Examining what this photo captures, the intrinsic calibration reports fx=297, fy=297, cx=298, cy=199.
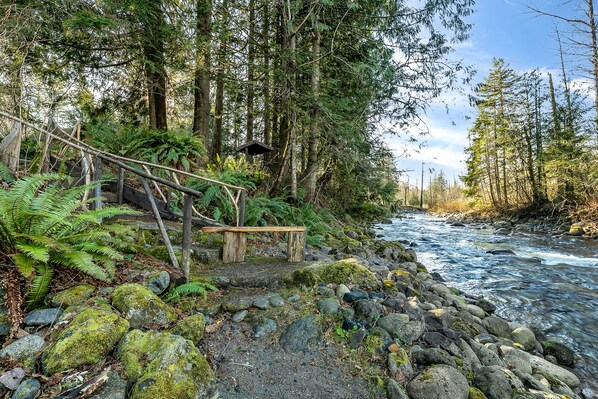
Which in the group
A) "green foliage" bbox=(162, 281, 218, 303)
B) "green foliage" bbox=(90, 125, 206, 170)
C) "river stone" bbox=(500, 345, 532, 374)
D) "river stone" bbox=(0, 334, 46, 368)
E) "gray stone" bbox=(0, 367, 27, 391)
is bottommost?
"river stone" bbox=(500, 345, 532, 374)

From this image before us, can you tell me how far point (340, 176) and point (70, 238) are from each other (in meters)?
8.86

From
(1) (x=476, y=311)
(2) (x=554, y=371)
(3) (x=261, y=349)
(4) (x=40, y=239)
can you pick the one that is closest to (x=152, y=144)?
(4) (x=40, y=239)

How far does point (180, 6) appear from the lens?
7754 millimetres

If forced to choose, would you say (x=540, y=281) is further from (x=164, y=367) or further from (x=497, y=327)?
(x=164, y=367)

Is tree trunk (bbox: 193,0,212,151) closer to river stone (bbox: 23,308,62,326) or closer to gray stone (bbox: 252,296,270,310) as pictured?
gray stone (bbox: 252,296,270,310)

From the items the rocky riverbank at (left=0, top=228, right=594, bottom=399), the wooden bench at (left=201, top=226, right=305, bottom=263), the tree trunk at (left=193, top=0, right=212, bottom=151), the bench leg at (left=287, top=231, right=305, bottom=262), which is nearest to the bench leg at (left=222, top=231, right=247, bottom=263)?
the wooden bench at (left=201, top=226, right=305, bottom=263)

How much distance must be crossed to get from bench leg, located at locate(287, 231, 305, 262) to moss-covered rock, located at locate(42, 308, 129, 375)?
2.83m

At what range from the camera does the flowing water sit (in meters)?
4.55

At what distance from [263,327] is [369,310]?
1078 millimetres

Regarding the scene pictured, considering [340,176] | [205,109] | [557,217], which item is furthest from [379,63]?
[557,217]

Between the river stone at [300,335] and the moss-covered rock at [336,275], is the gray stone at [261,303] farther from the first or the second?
the moss-covered rock at [336,275]

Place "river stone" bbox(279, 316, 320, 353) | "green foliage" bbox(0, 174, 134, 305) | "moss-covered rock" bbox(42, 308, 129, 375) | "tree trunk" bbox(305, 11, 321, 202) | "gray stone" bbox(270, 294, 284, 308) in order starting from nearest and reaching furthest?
1. "moss-covered rock" bbox(42, 308, 129, 375)
2. "green foliage" bbox(0, 174, 134, 305)
3. "river stone" bbox(279, 316, 320, 353)
4. "gray stone" bbox(270, 294, 284, 308)
5. "tree trunk" bbox(305, 11, 321, 202)

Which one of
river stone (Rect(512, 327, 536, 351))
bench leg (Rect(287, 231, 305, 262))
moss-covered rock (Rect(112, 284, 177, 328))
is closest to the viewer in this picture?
moss-covered rock (Rect(112, 284, 177, 328))

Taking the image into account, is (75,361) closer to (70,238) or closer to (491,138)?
(70,238)
